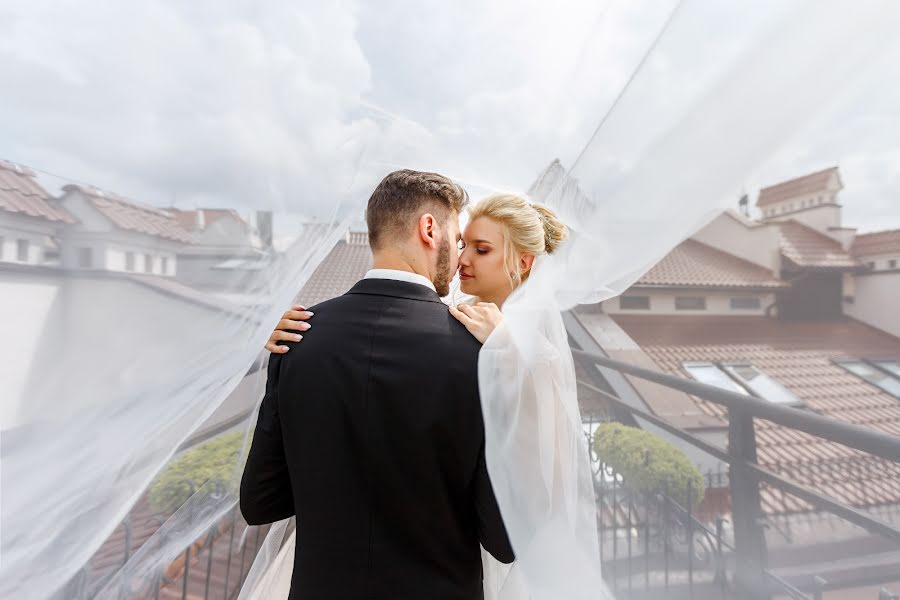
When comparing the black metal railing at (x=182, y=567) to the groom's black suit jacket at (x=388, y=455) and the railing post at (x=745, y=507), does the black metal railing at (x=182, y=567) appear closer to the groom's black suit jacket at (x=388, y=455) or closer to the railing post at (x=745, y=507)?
the groom's black suit jacket at (x=388, y=455)

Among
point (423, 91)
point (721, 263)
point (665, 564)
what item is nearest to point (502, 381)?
point (423, 91)

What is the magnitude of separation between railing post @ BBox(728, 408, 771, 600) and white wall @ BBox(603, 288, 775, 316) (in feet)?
10.9

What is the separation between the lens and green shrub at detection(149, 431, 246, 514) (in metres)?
0.81

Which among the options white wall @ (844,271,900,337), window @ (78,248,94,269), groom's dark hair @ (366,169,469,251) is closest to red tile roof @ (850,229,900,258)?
white wall @ (844,271,900,337)

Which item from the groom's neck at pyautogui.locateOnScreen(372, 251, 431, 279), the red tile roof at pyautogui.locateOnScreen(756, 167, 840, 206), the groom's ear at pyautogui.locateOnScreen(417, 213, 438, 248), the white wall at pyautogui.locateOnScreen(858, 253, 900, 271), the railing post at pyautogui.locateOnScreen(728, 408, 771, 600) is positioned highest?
the red tile roof at pyautogui.locateOnScreen(756, 167, 840, 206)

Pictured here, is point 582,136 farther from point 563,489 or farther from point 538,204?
point 563,489

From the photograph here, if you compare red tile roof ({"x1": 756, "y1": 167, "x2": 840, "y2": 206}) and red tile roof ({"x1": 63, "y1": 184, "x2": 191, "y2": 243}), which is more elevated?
red tile roof ({"x1": 756, "y1": 167, "x2": 840, "y2": 206})

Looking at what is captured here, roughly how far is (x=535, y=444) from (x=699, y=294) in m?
4.47

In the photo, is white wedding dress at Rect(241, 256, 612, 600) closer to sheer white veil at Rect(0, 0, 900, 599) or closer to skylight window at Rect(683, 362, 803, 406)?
sheer white veil at Rect(0, 0, 900, 599)

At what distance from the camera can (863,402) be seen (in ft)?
12.0

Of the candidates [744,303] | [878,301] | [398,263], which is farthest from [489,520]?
[744,303]

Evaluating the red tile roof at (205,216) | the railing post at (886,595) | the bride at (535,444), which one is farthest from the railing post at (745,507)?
the red tile roof at (205,216)

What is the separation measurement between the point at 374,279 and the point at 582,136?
0.42m

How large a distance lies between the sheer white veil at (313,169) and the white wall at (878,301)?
2.41m
